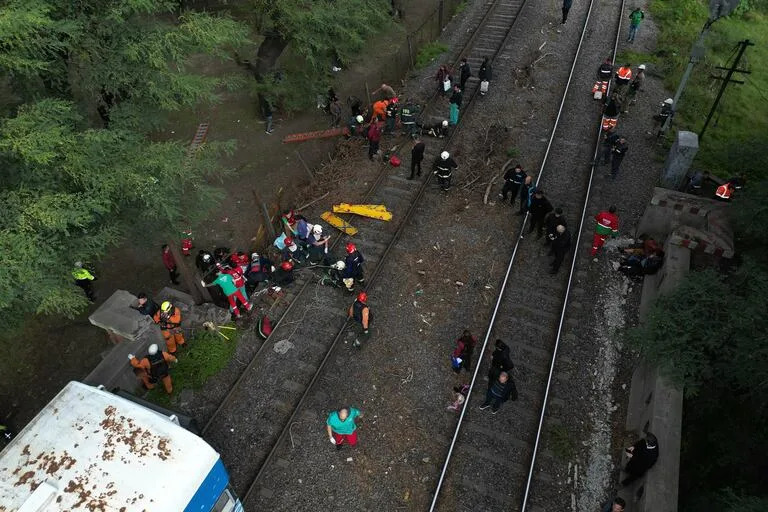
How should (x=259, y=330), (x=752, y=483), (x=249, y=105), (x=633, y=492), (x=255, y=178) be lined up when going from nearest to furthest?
(x=752, y=483) → (x=633, y=492) → (x=259, y=330) → (x=255, y=178) → (x=249, y=105)

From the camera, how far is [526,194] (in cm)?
1412

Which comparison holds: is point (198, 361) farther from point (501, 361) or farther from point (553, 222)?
point (553, 222)

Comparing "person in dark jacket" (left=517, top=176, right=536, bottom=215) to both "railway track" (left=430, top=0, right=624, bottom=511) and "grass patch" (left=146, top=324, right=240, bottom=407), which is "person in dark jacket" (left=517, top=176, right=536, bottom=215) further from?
"grass patch" (left=146, top=324, right=240, bottom=407)

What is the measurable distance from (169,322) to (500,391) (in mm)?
7306

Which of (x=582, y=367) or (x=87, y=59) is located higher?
(x=87, y=59)

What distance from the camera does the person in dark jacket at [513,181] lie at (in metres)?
14.2

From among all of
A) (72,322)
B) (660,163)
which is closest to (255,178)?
(72,322)

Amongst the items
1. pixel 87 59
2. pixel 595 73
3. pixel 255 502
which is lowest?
pixel 255 502

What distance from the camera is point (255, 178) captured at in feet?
58.4

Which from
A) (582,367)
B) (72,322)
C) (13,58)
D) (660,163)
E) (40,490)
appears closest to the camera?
(40,490)

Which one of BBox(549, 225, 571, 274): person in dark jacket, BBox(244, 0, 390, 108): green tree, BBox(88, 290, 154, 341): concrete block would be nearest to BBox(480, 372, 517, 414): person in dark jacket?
BBox(549, 225, 571, 274): person in dark jacket

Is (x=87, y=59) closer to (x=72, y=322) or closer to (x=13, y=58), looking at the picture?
(x=13, y=58)

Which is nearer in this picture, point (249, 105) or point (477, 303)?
point (477, 303)

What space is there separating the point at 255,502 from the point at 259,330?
3.85 metres
